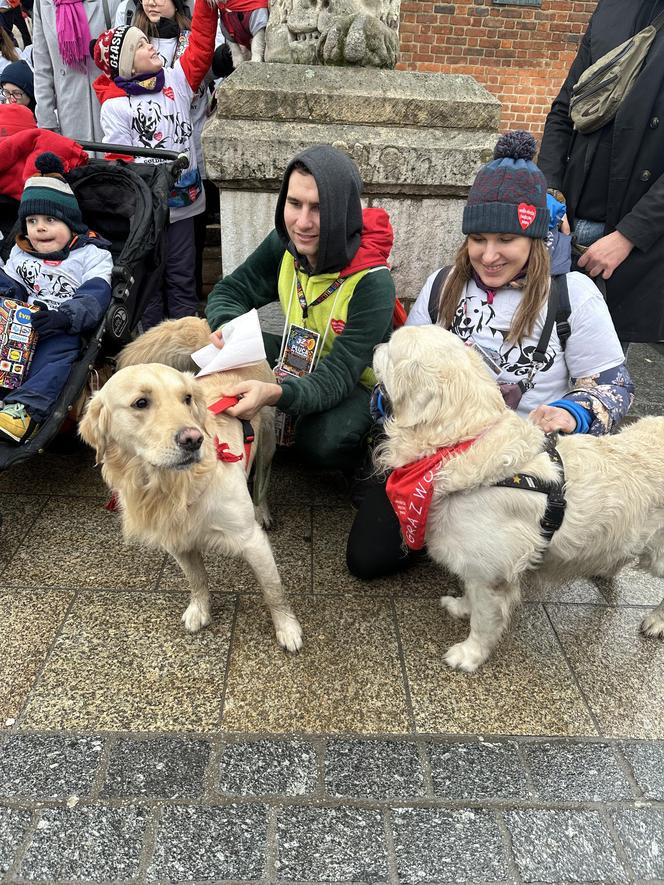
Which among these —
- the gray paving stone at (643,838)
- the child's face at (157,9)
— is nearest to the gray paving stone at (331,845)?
the gray paving stone at (643,838)

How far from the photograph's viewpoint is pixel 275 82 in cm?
360

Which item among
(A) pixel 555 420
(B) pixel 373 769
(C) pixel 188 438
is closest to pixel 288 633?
(B) pixel 373 769

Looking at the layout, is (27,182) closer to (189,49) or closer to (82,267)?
(82,267)

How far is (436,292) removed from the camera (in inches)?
123

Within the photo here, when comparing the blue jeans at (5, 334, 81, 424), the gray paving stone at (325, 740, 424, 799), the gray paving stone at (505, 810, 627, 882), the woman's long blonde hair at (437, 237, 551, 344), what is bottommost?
the gray paving stone at (325, 740, 424, 799)

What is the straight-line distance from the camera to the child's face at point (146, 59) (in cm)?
429

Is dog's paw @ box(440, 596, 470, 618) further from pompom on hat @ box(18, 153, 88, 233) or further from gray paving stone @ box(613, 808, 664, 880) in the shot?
pompom on hat @ box(18, 153, 88, 233)

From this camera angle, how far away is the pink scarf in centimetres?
461

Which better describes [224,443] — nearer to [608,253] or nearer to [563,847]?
[563,847]

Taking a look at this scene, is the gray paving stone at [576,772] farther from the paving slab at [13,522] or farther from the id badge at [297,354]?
the paving slab at [13,522]

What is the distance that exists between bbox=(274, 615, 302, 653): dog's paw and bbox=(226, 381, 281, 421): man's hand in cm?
104

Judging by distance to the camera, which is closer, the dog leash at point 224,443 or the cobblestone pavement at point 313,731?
the cobblestone pavement at point 313,731

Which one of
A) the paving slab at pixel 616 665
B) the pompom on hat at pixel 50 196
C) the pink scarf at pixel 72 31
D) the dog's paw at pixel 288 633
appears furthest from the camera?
the pink scarf at pixel 72 31

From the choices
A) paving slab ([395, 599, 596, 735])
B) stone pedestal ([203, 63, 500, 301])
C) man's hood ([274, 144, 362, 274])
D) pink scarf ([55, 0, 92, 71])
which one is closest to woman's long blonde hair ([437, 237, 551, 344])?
man's hood ([274, 144, 362, 274])
